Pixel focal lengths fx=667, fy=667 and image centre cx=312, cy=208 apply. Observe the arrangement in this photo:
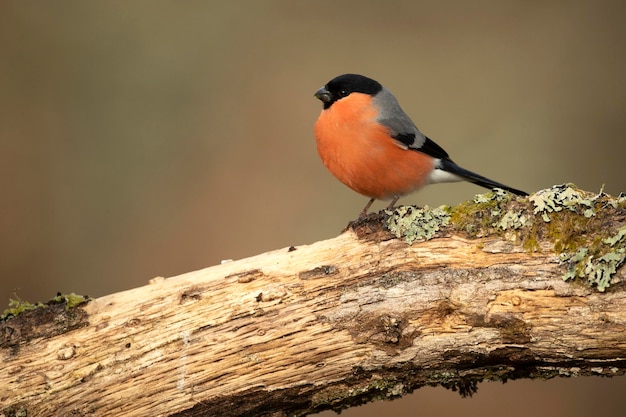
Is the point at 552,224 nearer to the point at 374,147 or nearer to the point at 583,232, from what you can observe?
the point at 583,232

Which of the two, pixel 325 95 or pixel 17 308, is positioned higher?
pixel 325 95

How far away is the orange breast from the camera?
3512 mm

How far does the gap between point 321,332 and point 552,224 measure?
3.10ft

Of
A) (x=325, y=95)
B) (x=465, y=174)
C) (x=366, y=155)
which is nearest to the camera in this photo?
(x=366, y=155)

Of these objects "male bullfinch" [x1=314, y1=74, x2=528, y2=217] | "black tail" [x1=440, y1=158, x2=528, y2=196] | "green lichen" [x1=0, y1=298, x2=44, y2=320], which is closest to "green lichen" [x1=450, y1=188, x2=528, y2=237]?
"male bullfinch" [x1=314, y1=74, x2=528, y2=217]

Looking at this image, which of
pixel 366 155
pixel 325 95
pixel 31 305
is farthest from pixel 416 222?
pixel 31 305

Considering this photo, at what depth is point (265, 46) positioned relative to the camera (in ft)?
20.2

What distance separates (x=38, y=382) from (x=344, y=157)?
5.93ft

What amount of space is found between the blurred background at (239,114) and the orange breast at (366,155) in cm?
177

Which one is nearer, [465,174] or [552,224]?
[552,224]

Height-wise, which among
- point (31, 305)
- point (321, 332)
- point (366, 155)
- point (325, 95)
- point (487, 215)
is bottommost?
point (321, 332)

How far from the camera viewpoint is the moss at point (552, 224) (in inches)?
89.8

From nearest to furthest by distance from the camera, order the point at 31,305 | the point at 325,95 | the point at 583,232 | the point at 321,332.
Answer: the point at 583,232, the point at 321,332, the point at 31,305, the point at 325,95

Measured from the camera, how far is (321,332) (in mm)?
2537
